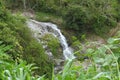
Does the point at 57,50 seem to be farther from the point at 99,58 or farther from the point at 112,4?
the point at 99,58

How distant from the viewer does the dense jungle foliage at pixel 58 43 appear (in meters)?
3.03

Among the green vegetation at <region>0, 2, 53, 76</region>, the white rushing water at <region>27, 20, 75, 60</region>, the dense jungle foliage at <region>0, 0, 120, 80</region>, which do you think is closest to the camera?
the dense jungle foliage at <region>0, 0, 120, 80</region>

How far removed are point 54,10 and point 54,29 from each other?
2868 mm

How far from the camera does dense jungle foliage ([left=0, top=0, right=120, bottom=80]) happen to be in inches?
119

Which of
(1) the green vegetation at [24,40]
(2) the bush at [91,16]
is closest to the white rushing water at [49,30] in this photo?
(2) the bush at [91,16]

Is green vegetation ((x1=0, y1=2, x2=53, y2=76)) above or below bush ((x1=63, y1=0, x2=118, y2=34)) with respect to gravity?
above

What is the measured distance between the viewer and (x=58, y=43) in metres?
14.3

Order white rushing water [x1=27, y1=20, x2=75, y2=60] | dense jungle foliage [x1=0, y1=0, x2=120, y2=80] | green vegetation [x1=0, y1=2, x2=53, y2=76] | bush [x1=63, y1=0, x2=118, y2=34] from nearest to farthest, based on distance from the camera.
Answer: dense jungle foliage [x1=0, y1=0, x2=120, y2=80] → green vegetation [x1=0, y1=2, x2=53, y2=76] → white rushing water [x1=27, y1=20, x2=75, y2=60] → bush [x1=63, y1=0, x2=118, y2=34]

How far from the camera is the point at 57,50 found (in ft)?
46.0

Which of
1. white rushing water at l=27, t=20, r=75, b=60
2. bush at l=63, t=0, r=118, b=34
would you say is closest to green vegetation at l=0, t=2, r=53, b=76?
white rushing water at l=27, t=20, r=75, b=60

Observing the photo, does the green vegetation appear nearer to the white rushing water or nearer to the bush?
the white rushing water

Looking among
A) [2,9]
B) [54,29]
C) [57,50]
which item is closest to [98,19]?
[54,29]

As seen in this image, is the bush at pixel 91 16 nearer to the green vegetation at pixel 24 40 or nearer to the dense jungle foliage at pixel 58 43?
the dense jungle foliage at pixel 58 43

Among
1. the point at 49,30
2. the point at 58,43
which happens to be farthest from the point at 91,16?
the point at 58,43
